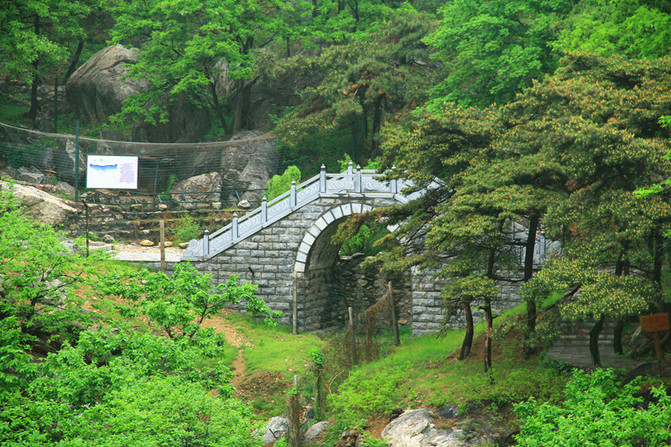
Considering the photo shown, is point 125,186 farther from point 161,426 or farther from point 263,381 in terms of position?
point 161,426

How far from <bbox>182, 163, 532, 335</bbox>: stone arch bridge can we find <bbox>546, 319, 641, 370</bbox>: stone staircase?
286 inches

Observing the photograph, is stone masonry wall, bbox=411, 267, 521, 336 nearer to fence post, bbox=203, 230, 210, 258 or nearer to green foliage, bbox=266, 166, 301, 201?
fence post, bbox=203, 230, 210, 258

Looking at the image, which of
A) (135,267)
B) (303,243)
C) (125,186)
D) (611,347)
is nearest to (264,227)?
(303,243)

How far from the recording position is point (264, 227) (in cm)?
2203

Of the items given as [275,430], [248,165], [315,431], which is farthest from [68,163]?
[315,431]

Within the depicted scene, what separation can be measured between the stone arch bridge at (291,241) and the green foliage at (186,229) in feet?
14.4

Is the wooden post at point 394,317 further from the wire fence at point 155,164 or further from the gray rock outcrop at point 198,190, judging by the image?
the gray rock outcrop at point 198,190

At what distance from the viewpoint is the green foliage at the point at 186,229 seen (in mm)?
26703

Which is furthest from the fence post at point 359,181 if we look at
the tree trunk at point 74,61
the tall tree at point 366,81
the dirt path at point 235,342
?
the tree trunk at point 74,61

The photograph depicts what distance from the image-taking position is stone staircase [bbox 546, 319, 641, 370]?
13453 millimetres

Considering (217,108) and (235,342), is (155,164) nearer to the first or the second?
(217,108)

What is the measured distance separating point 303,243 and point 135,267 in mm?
5482

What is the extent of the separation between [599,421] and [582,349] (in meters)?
5.96

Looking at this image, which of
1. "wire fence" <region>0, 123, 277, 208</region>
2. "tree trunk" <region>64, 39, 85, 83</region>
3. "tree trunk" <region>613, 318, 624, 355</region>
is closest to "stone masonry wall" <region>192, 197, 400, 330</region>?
"wire fence" <region>0, 123, 277, 208</region>
